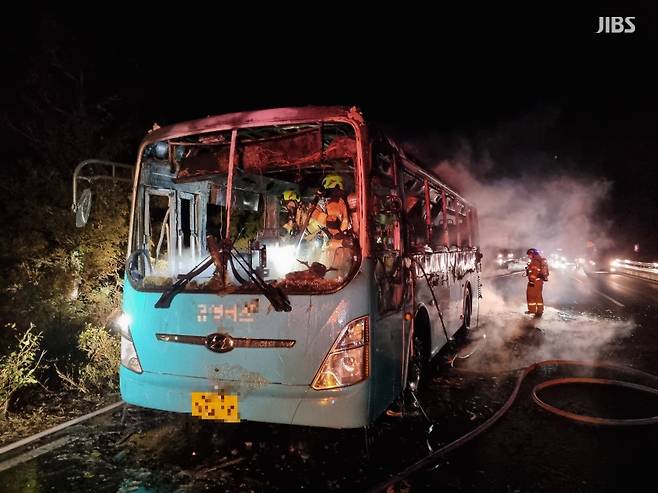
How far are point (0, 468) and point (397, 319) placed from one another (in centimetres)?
348

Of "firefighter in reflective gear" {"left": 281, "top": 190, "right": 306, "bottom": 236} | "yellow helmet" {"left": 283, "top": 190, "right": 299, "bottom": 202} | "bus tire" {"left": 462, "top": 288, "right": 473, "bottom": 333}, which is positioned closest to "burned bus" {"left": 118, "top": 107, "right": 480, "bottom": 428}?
"firefighter in reflective gear" {"left": 281, "top": 190, "right": 306, "bottom": 236}

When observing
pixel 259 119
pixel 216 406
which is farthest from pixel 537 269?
pixel 216 406

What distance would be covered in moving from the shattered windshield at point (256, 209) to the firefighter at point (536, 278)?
24.2ft

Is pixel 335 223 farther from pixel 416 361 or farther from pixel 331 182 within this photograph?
pixel 416 361

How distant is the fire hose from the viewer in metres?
3.87

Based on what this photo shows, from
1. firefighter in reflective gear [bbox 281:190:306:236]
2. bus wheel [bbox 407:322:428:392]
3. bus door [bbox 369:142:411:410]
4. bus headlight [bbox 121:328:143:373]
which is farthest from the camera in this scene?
firefighter in reflective gear [bbox 281:190:306:236]

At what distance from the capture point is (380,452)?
418 cm

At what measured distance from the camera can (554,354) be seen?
7.92 meters

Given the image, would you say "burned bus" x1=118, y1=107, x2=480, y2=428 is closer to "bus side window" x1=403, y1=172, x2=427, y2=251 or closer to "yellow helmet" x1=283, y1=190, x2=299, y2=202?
"bus side window" x1=403, y1=172, x2=427, y2=251

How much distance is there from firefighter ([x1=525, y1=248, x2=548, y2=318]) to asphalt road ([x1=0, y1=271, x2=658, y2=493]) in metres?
5.77

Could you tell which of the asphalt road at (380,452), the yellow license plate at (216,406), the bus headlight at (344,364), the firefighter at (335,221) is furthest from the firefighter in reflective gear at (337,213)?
the asphalt road at (380,452)

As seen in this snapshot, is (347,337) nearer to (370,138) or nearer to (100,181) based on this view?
(370,138)

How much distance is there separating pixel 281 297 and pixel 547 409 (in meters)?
3.48

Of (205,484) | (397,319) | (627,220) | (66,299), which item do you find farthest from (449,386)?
(627,220)
